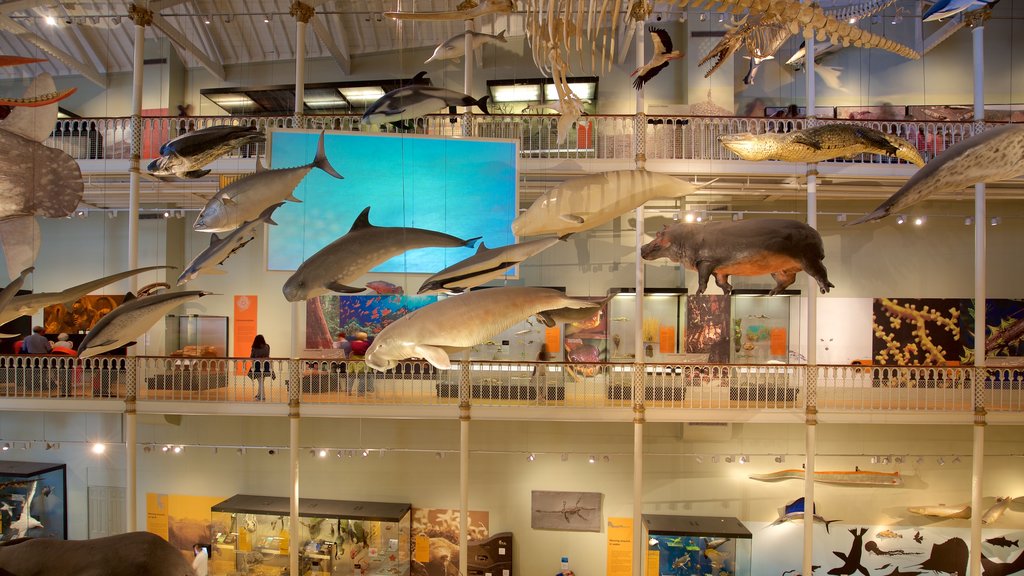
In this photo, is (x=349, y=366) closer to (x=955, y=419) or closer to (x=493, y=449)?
(x=493, y=449)

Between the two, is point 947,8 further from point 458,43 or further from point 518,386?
point 518,386

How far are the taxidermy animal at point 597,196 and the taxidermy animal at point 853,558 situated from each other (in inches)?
467

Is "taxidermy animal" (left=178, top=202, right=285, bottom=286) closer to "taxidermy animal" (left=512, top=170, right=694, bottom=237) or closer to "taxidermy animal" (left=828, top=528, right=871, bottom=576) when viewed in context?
"taxidermy animal" (left=512, top=170, right=694, bottom=237)

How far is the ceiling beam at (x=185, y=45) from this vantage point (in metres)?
9.84

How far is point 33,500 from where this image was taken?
11438 millimetres

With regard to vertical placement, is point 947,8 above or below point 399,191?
above

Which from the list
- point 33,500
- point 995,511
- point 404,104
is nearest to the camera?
point 404,104

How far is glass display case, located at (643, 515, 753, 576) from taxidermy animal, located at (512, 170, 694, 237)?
9027 mm

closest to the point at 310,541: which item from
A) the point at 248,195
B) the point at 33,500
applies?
the point at 33,500

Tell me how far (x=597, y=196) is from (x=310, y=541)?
33.3ft

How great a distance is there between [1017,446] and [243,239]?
48.0 feet

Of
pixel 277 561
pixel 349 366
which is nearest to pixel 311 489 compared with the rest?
pixel 277 561

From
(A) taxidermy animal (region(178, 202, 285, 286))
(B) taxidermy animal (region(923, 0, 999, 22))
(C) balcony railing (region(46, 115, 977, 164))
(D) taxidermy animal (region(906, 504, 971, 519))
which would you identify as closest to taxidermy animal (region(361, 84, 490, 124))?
(A) taxidermy animal (region(178, 202, 285, 286))

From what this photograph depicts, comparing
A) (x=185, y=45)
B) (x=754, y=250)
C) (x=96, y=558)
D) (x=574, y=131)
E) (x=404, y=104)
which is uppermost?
(x=185, y=45)
